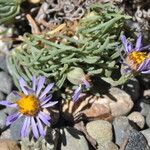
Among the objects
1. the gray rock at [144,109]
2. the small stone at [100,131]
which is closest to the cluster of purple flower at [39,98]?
the small stone at [100,131]

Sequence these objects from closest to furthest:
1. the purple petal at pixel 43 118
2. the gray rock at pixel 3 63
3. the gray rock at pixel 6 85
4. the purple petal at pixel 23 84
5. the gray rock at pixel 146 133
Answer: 1. the purple petal at pixel 43 118
2. the purple petal at pixel 23 84
3. the gray rock at pixel 146 133
4. the gray rock at pixel 6 85
5. the gray rock at pixel 3 63

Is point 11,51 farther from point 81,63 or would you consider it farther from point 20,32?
point 81,63

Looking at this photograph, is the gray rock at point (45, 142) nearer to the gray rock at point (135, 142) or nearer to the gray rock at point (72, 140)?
the gray rock at point (72, 140)

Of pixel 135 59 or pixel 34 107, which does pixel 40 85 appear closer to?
pixel 34 107

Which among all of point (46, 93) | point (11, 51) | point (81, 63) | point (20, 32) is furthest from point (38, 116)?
point (20, 32)

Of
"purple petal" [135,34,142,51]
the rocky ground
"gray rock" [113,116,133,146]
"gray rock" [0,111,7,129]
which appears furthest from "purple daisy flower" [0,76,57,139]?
"purple petal" [135,34,142,51]

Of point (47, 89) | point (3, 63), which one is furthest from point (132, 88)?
point (3, 63)

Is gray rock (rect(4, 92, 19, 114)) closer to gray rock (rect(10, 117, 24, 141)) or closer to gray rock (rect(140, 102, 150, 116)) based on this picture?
gray rock (rect(10, 117, 24, 141))
